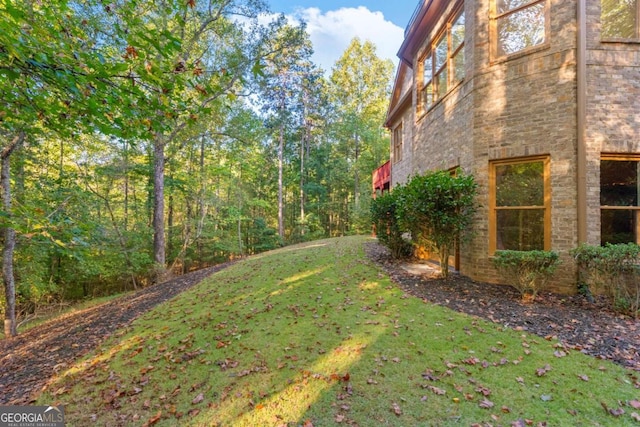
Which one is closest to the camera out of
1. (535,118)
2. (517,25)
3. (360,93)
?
(535,118)

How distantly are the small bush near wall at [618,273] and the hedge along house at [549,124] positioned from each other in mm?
653

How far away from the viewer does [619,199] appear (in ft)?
17.7

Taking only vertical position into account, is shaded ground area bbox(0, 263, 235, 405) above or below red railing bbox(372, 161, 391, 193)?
below

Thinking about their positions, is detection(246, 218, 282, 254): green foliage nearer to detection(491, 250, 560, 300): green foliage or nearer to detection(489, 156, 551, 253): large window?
detection(489, 156, 551, 253): large window

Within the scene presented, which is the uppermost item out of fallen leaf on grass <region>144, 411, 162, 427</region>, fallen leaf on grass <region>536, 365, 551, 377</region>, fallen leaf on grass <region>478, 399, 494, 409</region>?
fallen leaf on grass <region>536, 365, 551, 377</region>

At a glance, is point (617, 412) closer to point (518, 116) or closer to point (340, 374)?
point (340, 374)

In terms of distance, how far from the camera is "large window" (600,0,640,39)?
17.8 feet

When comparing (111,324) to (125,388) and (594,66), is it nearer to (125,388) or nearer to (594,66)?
(125,388)

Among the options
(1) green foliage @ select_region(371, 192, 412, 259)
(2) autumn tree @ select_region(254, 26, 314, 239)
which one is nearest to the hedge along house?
(1) green foliage @ select_region(371, 192, 412, 259)

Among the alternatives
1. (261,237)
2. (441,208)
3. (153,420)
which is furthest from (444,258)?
(261,237)

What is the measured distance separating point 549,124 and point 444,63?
11.3 ft

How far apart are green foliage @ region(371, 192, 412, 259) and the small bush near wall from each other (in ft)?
13.2

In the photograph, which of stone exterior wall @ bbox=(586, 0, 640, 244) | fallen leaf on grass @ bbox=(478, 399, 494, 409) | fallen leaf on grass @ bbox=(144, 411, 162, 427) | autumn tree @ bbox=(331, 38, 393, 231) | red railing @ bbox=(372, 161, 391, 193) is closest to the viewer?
fallen leaf on grass @ bbox=(478, 399, 494, 409)

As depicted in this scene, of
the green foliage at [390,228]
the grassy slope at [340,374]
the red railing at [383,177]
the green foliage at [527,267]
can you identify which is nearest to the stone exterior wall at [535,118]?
the green foliage at [527,267]
